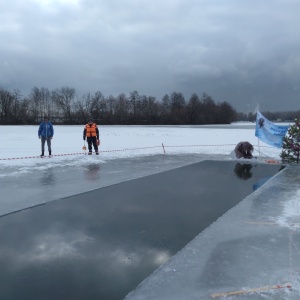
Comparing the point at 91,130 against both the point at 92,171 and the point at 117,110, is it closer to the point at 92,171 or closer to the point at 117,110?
the point at 92,171

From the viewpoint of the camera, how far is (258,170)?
1105 centimetres

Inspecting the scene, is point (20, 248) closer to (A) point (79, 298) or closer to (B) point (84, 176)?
(A) point (79, 298)

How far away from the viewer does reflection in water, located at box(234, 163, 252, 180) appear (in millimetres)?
9891

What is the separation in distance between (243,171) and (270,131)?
14.0 feet

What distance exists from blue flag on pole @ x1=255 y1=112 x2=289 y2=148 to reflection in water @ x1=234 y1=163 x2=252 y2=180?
2.55 m

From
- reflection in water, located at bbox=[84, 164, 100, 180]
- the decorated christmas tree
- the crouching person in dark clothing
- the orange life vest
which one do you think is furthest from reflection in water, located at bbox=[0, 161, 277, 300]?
the orange life vest

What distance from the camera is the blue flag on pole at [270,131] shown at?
13.9 m

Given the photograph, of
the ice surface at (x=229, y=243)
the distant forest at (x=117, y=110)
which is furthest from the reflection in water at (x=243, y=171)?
the distant forest at (x=117, y=110)

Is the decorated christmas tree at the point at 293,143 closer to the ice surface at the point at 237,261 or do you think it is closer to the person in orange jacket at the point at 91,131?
the ice surface at the point at 237,261

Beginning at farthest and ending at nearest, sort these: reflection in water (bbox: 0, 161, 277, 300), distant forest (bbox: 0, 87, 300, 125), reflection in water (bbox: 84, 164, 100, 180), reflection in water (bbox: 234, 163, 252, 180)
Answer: distant forest (bbox: 0, 87, 300, 125), reflection in water (bbox: 234, 163, 252, 180), reflection in water (bbox: 84, 164, 100, 180), reflection in water (bbox: 0, 161, 277, 300)

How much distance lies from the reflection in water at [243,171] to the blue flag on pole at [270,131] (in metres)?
2.55

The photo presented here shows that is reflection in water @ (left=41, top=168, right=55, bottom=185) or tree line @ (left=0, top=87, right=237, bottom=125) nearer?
reflection in water @ (left=41, top=168, right=55, bottom=185)

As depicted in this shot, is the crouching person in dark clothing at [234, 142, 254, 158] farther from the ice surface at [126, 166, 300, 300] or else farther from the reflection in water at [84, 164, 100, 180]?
the ice surface at [126, 166, 300, 300]

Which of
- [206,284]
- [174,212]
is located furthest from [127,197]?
[206,284]
